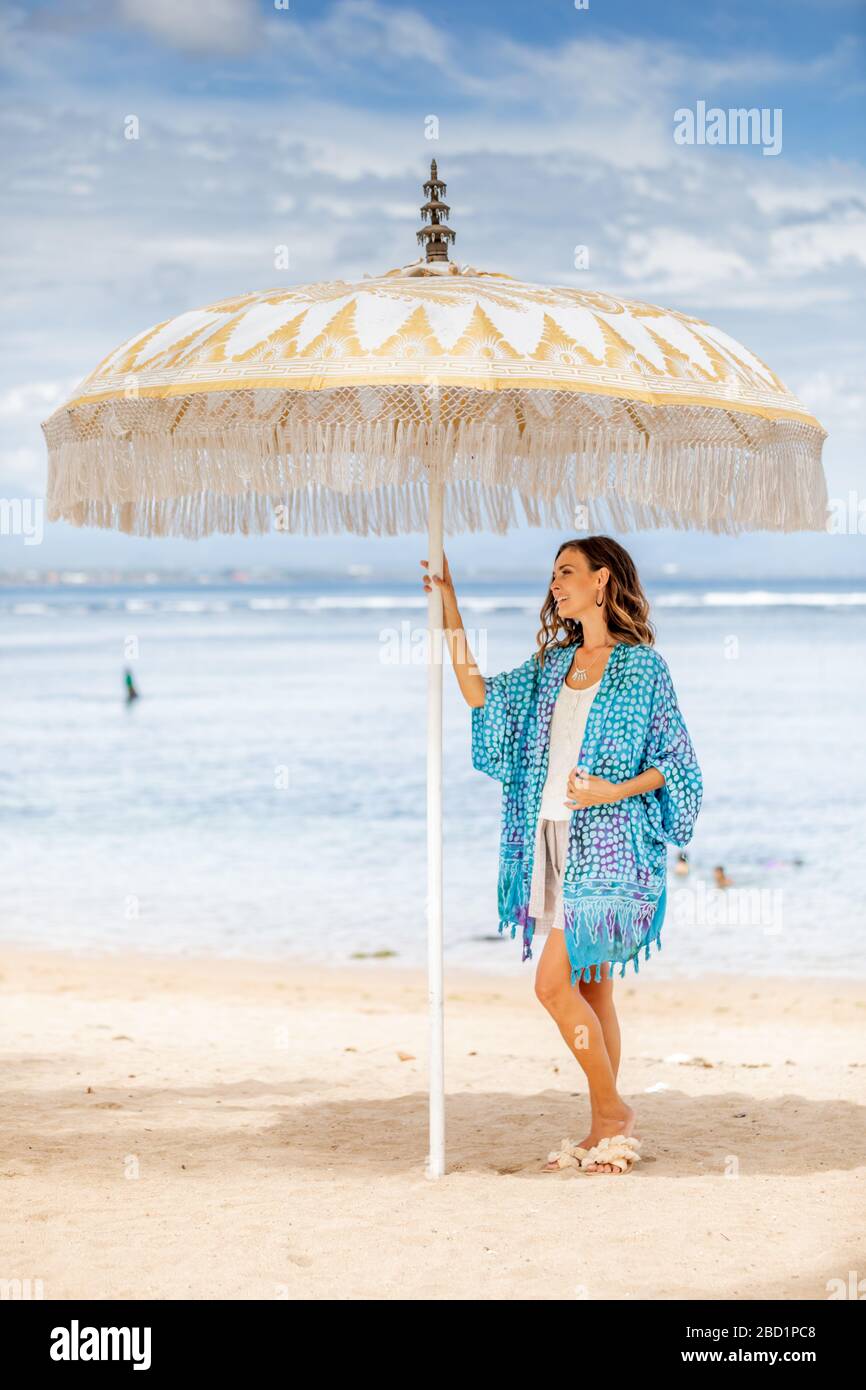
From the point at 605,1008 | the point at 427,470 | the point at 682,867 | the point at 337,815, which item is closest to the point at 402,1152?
the point at 605,1008

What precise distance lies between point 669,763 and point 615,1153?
1.26 metres

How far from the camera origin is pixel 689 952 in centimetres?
954

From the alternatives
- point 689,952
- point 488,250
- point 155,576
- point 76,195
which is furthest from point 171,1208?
point 155,576

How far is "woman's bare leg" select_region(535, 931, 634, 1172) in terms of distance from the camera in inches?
167

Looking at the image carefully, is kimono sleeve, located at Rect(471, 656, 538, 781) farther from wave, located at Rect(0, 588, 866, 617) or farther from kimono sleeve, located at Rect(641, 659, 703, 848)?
wave, located at Rect(0, 588, 866, 617)

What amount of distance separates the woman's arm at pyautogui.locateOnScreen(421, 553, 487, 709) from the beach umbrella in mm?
47

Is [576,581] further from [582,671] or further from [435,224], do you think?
[435,224]

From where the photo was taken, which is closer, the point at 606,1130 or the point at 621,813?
the point at 621,813

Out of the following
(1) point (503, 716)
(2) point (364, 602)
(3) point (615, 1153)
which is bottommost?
(3) point (615, 1153)

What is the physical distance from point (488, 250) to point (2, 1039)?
91.2ft

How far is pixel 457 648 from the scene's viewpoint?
4180 millimetres

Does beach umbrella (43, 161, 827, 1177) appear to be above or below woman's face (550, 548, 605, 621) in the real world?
above

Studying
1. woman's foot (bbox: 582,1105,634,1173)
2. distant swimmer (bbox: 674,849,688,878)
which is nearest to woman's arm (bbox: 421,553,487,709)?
woman's foot (bbox: 582,1105,634,1173)
